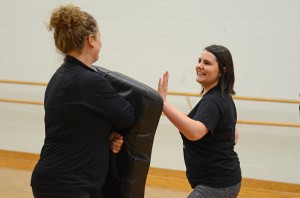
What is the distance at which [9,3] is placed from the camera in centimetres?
515

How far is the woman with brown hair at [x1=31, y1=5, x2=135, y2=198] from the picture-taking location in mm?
1707

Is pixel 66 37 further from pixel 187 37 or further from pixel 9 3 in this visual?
pixel 9 3

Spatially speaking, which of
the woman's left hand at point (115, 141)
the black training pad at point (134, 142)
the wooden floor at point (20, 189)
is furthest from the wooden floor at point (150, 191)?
the woman's left hand at point (115, 141)

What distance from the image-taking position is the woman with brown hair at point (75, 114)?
5.60 ft

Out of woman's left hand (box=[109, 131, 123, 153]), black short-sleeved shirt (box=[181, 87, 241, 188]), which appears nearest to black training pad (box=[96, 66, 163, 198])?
woman's left hand (box=[109, 131, 123, 153])

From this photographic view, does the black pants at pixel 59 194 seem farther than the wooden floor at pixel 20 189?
No

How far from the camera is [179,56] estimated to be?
462cm

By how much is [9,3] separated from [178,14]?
2078 mm

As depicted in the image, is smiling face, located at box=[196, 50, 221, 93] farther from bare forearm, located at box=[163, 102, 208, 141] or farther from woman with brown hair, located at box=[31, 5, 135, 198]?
woman with brown hair, located at box=[31, 5, 135, 198]

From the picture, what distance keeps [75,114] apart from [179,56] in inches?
119

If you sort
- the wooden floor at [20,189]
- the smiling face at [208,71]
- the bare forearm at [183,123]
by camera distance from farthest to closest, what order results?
the wooden floor at [20,189], the smiling face at [208,71], the bare forearm at [183,123]

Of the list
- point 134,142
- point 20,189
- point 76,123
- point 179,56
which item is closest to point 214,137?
point 134,142

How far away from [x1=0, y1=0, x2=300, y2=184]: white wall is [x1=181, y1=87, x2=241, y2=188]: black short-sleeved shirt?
88.5 inches

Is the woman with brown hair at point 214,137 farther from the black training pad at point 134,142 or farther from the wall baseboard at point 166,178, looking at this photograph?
the wall baseboard at point 166,178
